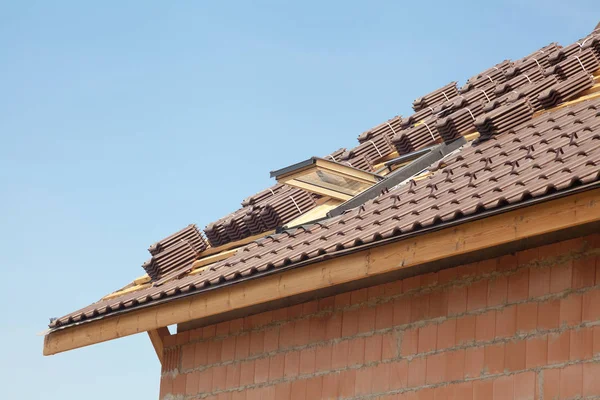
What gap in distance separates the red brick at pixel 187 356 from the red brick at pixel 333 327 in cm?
182

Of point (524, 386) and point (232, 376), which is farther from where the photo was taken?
point (232, 376)

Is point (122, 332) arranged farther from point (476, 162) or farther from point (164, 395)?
point (476, 162)

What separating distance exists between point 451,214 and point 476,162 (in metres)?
1.92

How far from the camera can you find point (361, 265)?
24.0 feet

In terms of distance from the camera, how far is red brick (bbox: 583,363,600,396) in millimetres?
6309

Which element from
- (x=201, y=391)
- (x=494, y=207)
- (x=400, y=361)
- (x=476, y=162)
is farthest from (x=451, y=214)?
(x=201, y=391)

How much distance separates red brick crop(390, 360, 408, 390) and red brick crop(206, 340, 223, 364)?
2.16m

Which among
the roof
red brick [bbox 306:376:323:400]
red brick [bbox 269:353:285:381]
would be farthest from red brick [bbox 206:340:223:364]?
red brick [bbox 306:376:323:400]

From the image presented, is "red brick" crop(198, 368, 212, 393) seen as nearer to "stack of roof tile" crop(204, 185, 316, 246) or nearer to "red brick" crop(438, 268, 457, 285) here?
"stack of roof tile" crop(204, 185, 316, 246)

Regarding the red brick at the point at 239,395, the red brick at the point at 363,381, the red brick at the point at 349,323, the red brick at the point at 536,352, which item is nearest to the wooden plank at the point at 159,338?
the red brick at the point at 239,395

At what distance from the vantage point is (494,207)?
650 centimetres

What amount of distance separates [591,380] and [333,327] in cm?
243

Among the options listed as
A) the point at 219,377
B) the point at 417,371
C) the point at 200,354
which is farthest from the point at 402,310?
the point at 200,354

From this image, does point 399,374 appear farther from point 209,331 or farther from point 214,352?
point 209,331
